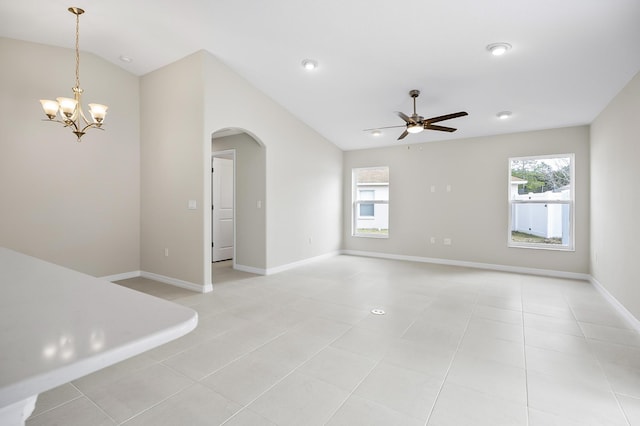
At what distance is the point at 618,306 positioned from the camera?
376cm

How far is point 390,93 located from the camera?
4.76 metres

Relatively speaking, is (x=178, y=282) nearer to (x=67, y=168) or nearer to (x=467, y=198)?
(x=67, y=168)

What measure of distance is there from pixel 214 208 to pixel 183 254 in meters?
2.13

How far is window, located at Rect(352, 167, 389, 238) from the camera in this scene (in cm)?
736

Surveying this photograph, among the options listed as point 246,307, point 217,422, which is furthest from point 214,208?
point 217,422

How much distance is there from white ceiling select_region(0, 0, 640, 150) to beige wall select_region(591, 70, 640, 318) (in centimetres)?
31

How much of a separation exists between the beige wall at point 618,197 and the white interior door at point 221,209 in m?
6.20

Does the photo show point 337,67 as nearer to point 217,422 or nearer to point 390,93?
point 390,93

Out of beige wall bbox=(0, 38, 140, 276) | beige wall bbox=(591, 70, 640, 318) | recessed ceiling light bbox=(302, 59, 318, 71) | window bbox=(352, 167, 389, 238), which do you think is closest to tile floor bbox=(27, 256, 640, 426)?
beige wall bbox=(591, 70, 640, 318)

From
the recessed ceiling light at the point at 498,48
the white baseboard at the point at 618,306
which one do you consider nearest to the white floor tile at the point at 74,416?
the recessed ceiling light at the point at 498,48

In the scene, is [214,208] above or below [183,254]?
above

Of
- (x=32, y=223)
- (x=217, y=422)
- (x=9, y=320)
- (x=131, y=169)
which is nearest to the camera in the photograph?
(x=9, y=320)

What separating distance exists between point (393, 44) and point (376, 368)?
11.0 feet

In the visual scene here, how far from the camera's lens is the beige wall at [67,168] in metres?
4.03
